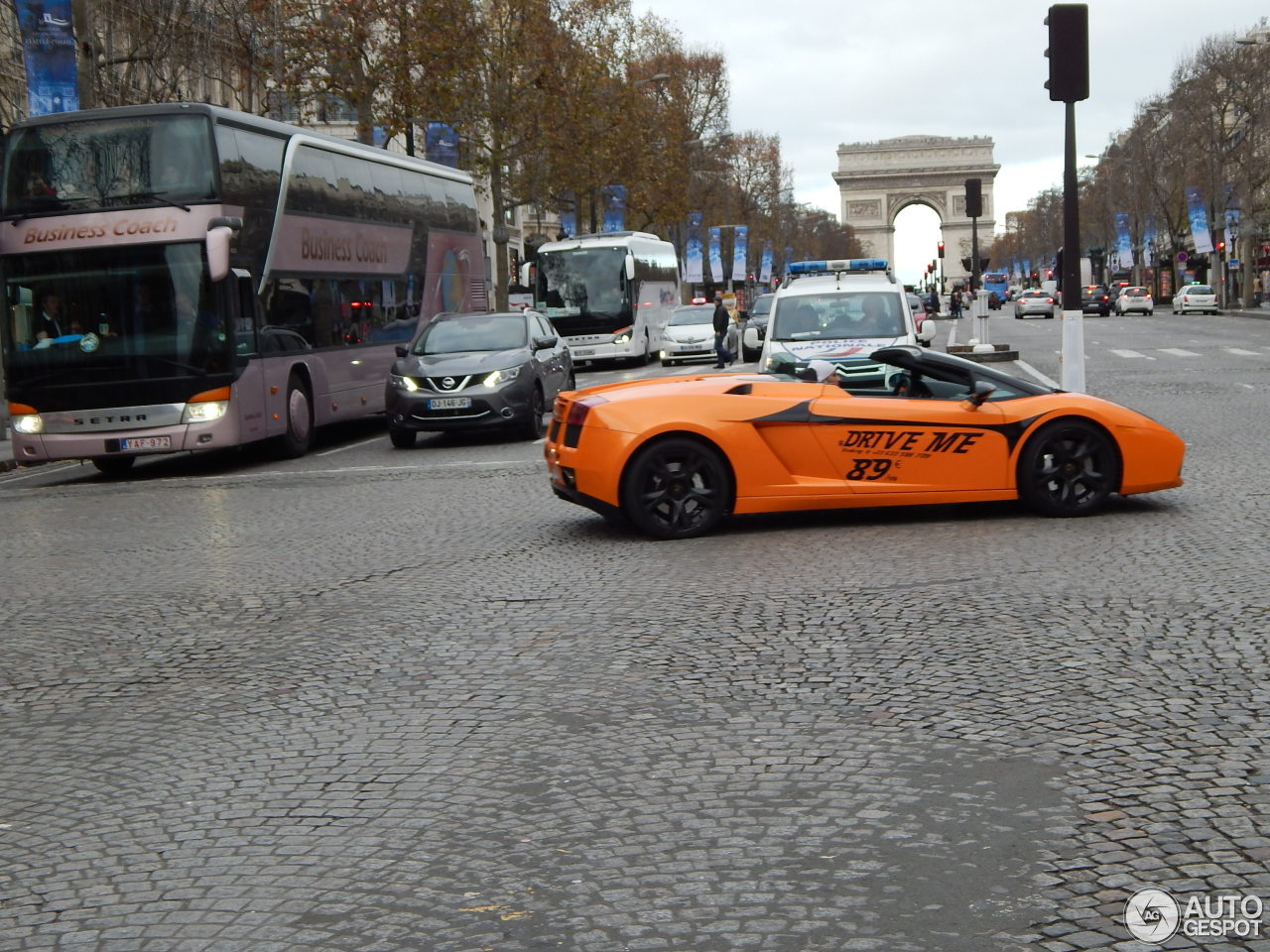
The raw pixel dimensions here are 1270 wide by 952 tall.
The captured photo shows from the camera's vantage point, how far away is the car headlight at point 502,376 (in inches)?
734

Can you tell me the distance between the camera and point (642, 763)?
5145mm

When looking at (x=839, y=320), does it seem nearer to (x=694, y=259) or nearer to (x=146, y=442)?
(x=146, y=442)

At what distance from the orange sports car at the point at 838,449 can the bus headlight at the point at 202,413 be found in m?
7.82

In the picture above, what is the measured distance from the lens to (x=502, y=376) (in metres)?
18.8

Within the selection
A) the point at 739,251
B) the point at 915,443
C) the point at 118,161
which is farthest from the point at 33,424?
the point at 739,251

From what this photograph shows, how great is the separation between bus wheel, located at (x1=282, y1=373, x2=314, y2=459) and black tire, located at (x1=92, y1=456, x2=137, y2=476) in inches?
67.7

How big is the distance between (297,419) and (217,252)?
291cm

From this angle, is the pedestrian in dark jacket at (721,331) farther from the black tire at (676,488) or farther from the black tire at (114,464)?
the black tire at (676,488)

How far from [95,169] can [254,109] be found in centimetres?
3494

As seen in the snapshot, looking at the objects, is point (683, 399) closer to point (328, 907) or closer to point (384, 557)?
point (384, 557)

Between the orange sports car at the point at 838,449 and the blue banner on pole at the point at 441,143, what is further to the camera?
the blue banner on pole at the point at 441,143

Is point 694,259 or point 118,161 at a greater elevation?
point 694,259

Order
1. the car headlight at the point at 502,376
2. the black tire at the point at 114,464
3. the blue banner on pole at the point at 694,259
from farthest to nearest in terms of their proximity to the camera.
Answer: the blue banner on pole at the point at 694,259 → the black tire at the point at 114,464 → the car headlight at the point at 502,376

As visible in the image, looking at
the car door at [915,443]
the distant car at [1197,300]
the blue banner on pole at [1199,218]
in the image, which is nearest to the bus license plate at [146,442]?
the car door at [915,443]
